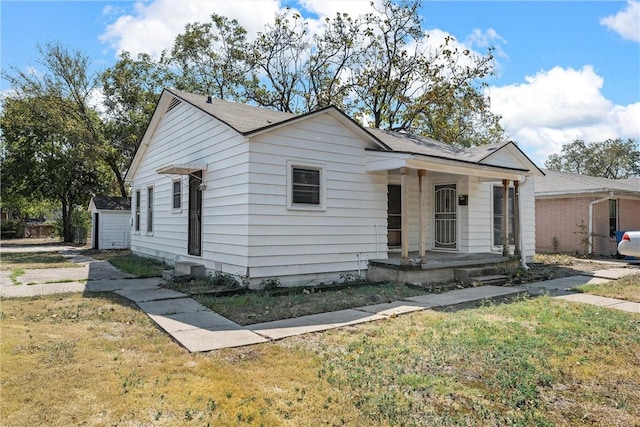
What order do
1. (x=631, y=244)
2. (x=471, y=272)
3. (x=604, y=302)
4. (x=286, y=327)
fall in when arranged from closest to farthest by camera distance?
(x=286, y=327)
(x=604, y=302)
(x=471, y=272)
(x=631, y=244)

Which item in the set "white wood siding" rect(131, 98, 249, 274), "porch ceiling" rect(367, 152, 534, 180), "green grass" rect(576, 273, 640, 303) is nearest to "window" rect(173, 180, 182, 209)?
"white wood siding" rect(131, 98, 249, 274)

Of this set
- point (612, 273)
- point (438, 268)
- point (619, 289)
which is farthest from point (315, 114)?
point (612, 273)

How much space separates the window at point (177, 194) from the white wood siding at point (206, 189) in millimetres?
214

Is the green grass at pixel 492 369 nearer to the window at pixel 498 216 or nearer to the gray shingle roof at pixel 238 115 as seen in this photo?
the gray shingle roof at pixel 238 115

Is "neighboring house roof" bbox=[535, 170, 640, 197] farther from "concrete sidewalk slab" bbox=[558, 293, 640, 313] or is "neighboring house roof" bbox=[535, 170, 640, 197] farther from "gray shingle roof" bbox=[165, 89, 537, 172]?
"concrete sidewalk slab" bbox=[558, 293, 640, 313]

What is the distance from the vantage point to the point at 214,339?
4836mm

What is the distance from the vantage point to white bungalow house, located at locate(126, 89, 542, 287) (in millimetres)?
8133

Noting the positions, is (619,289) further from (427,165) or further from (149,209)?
(149,209)

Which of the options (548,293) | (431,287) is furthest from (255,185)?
(548,293)

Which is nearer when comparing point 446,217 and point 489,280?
point 489,280

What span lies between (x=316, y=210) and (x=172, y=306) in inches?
134

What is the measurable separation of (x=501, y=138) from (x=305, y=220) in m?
25.0

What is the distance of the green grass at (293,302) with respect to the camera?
20.2 feet

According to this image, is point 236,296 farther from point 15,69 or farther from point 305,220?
point 15,69
